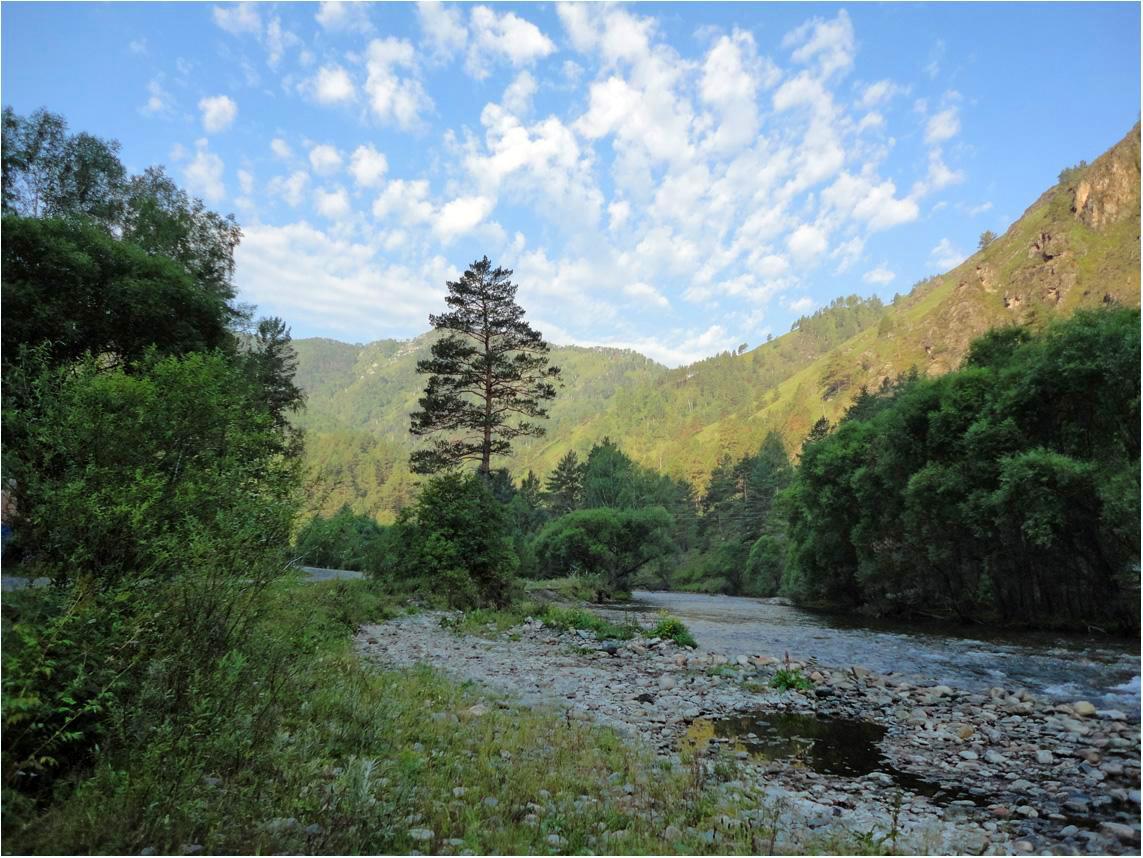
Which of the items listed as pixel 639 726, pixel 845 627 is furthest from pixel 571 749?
pixel 845 627

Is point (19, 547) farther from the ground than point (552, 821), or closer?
farther from the ground

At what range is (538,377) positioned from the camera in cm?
2964

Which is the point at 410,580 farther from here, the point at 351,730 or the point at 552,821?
the point at 552,821

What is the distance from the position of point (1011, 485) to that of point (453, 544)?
2101cm

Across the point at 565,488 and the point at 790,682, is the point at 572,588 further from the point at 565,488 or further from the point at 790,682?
the point at 565,488

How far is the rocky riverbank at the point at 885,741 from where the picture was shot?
4969 millimetres

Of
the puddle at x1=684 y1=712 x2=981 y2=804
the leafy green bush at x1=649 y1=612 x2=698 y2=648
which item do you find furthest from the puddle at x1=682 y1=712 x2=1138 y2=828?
the leafy green bush at x1=649 y1=612 x2=698 y2=648

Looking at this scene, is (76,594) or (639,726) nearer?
(76,594)

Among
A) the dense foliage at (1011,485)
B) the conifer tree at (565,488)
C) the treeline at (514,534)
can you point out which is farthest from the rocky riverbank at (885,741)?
the conifer tree at (565,488)

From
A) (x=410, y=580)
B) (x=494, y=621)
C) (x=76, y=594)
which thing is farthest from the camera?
(x=410, y=580)

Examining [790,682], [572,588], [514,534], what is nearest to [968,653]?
[790,682]

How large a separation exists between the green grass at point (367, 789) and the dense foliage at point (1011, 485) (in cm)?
2096

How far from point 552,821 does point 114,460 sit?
539 cm

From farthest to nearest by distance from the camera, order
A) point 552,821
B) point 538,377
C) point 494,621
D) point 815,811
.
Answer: point 538,377, point 494,621, point 815,811, point 552,821
